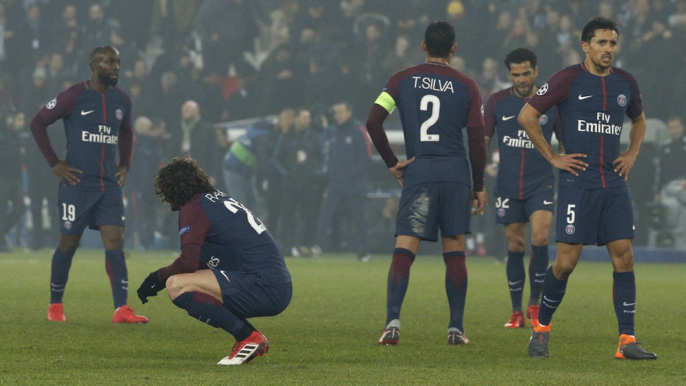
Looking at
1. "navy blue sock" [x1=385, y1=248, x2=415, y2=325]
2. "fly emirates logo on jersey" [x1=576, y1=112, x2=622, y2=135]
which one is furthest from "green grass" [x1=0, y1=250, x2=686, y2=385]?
"fly emirates logo on jersey" [x1=576, y1=112, x2=622, y2=135]

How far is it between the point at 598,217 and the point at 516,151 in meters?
2.49

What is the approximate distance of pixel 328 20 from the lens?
837 inches

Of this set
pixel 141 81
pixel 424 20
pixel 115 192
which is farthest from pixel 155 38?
pixel 115 192

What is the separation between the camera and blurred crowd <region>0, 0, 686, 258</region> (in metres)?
19.0

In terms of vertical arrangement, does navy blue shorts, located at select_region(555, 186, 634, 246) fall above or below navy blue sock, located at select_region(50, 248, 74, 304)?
above

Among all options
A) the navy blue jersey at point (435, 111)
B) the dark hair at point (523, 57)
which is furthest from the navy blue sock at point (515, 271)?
the navy blue jersey at point (435, 111)

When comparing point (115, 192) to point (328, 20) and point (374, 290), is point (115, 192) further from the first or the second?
point (328, 20)

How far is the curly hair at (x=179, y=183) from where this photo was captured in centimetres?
602

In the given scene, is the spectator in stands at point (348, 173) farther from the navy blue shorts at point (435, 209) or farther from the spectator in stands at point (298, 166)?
the navy blue shorts at point (435, 209)

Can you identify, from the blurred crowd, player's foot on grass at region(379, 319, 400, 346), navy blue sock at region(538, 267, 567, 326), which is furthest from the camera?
the blurred crowd

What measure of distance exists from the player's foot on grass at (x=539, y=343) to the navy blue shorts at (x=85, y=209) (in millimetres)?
3839

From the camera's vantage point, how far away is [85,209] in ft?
29.0

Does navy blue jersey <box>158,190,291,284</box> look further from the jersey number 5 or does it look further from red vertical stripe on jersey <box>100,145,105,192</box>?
red vertical stripe on jersey <box>100,145,105,192</box>

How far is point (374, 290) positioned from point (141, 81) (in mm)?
10624
